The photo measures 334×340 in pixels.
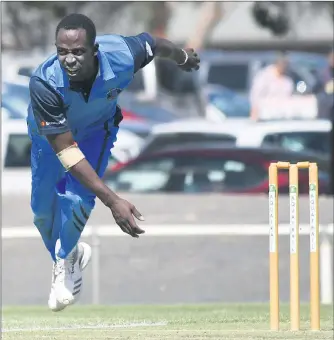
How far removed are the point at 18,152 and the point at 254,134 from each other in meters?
3.85

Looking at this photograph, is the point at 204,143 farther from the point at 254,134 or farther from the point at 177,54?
the point at 177,54

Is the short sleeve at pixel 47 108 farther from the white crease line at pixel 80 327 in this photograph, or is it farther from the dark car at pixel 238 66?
the dark car at pixel 238 66

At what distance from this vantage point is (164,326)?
9.05 metres

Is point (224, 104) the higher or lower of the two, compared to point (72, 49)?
lower

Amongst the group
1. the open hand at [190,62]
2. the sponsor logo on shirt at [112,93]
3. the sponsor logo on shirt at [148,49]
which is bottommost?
the sponsor logo on shirt at [112,93]

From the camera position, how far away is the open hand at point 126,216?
23.0 feet

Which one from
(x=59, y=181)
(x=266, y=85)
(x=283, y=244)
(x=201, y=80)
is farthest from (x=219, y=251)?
(x=201, y=80)

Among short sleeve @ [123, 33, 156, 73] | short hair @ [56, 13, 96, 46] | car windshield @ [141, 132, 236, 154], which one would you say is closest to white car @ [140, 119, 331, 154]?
car windshield @ [141, 132, 236, 154]

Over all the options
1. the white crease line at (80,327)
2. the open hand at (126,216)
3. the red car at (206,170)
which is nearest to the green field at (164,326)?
the white crease line at (80,327)

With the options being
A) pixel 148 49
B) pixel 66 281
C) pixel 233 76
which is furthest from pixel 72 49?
pixel 233 76

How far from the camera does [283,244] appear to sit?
14.5 metres

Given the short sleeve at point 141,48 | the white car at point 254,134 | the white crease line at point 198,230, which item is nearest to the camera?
the short sleeve at point 141,48

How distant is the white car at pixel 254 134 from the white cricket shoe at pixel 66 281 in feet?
31.3

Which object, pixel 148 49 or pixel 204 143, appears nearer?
pixel 148 49
